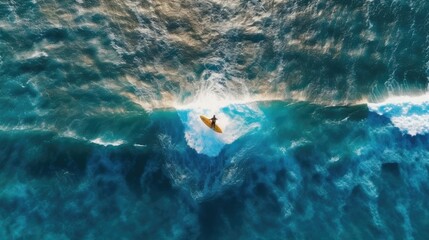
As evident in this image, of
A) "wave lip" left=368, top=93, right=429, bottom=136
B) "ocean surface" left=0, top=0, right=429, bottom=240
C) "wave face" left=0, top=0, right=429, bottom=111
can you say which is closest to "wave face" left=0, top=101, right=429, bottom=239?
"ocean surface" left=0, top=0, right=429, bottom=240

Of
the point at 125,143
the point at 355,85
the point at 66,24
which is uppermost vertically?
the point at 355,85

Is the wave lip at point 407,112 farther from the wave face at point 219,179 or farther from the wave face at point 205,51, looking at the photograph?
the wave face at point 205,51

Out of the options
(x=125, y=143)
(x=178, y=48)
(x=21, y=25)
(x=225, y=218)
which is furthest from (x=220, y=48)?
(x=21, y=25)

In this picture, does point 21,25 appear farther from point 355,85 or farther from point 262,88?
point 355,85

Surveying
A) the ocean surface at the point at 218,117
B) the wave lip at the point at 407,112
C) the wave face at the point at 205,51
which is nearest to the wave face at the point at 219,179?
the ocean surface at the point at 218,117

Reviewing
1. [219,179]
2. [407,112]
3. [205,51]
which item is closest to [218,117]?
[219,179]

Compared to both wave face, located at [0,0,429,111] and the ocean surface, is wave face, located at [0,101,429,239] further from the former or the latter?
wave face, located at [0,0,429,111]
